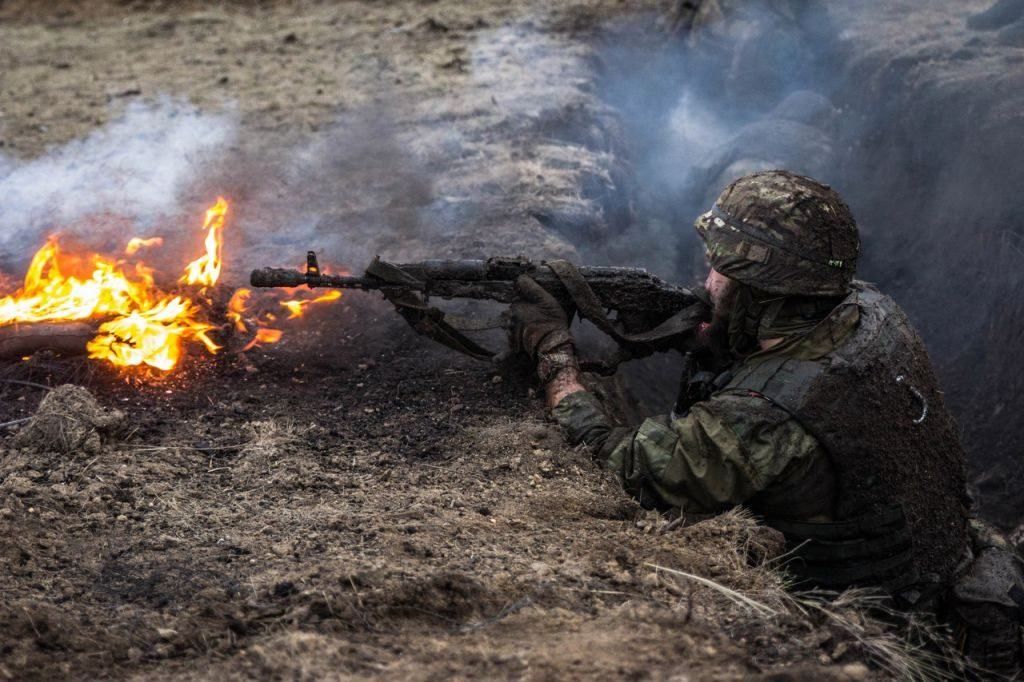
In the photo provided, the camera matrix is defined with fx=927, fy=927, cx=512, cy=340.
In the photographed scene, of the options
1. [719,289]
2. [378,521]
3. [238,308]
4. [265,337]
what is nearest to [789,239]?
[719,289]

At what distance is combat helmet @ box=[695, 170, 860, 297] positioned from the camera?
3785 mm

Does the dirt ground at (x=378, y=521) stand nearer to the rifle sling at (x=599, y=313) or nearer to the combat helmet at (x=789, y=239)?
the rifle sling at (x=599, y=313)

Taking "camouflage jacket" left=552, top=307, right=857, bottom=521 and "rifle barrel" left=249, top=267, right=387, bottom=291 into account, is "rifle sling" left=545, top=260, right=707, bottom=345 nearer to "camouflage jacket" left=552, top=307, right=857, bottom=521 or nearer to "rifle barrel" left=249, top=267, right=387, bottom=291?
"camouflage jacket" left=552, top=307, right=857, bottom=521

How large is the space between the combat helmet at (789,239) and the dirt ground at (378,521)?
102 centimetres

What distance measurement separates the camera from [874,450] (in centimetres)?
371

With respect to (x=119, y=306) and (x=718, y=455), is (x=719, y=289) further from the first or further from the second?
(x=119, y=306)

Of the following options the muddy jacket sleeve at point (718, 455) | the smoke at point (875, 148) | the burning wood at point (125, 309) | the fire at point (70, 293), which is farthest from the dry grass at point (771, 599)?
the fire at point (70, 293)

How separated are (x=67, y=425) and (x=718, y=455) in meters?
2.76

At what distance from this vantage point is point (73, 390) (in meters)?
4.19

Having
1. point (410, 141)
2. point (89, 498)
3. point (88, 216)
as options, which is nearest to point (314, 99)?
point (410, 141)

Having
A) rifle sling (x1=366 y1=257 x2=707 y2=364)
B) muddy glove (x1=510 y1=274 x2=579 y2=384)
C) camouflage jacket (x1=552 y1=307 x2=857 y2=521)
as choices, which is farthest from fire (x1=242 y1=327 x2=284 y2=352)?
camouflage jacket (x1=552 y1=307 x2=857 y2=521)

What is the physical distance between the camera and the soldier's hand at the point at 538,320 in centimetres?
450

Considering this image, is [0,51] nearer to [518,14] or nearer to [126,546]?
[518,14]

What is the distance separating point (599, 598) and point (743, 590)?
52 cm
